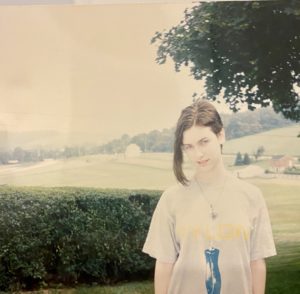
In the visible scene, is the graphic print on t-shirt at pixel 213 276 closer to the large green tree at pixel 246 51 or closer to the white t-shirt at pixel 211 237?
the white t-shirt at pixel 211 237

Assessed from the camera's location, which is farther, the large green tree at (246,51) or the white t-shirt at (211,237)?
the large green tree at (246,51)

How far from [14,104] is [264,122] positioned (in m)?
1.00

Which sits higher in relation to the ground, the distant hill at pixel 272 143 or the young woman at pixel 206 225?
the distant hill at pixel 272 143

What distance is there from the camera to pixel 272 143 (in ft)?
6.09

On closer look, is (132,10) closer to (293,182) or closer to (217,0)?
(217,0)

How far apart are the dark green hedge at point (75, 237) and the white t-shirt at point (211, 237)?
3.1 inches

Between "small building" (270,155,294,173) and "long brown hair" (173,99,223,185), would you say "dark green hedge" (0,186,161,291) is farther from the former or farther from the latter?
"small building" (270,155,294,173)

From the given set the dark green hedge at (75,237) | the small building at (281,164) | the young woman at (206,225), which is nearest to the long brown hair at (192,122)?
Answer: the young woman at (206,225)

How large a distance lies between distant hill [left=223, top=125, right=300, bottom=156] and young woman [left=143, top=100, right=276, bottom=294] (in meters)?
0.06

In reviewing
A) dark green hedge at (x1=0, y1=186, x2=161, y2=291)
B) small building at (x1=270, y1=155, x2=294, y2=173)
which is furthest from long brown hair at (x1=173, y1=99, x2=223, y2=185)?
small building at (x1=270, y1=155, x2=294, y2=173)

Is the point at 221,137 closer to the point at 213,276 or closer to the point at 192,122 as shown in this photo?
the point at 192,122

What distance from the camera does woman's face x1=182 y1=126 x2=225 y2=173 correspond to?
6.00 ft

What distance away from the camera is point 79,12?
198 cm

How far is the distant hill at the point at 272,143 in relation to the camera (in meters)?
1.84
